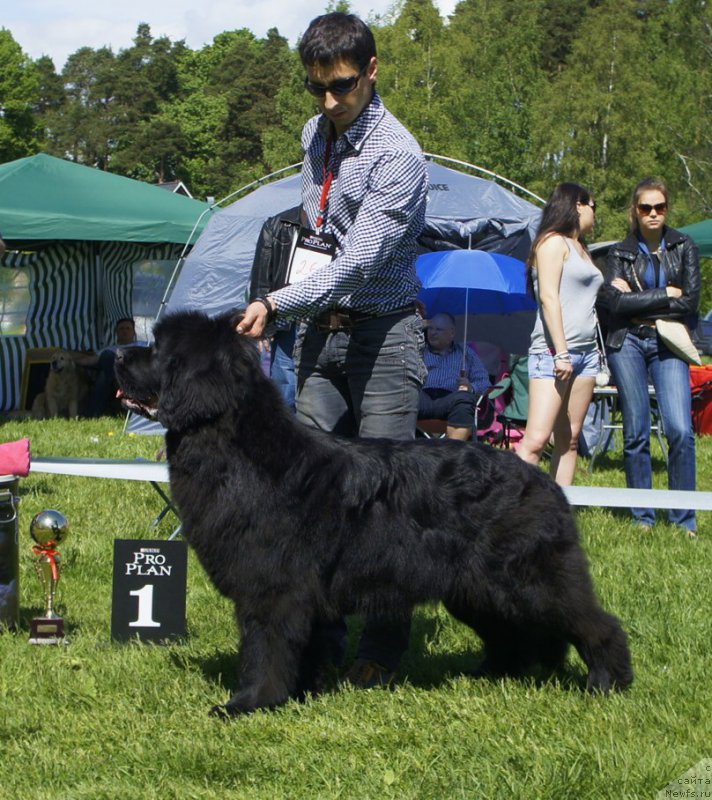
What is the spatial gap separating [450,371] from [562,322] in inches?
→ 139

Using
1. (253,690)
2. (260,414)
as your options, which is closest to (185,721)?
(253,690)

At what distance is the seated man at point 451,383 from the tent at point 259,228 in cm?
176

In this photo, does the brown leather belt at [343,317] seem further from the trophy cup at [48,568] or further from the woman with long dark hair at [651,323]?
the woman with long dark hair at [651,323]

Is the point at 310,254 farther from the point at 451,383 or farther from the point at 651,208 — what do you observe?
the point at 451,383

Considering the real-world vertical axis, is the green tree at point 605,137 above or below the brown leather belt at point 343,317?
above

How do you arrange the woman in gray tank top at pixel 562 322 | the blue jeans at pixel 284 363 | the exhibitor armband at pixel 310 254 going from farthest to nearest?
1. the blue jeans at pixel 284 363
2. the woman in gray tank top at pixel 562 322
3. the exhibitor armband at pixel 310 254

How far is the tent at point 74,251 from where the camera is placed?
42.5 feet

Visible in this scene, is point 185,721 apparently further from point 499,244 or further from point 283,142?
point 283,142

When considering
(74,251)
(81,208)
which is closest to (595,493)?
(81,208)

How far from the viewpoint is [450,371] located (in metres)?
9.50

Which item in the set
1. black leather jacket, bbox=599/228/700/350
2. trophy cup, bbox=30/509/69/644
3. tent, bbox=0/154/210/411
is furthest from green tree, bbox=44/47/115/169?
trophy cup, bbox=30/509/69/644

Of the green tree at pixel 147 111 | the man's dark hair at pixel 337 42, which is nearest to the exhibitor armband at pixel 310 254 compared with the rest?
the man's dark hair at pixel 337 42

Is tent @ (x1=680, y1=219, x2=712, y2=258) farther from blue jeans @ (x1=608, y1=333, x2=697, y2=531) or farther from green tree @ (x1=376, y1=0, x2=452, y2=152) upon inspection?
blue jeans @ (x1=608, y1=333, x2=697, y2=531)

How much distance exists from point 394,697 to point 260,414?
110cm
